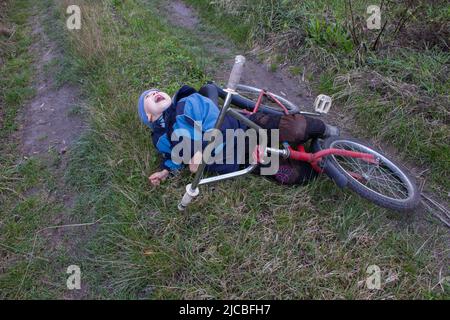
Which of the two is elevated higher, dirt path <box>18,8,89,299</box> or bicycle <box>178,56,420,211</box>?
bicycle <box>178,56,420,211</box>

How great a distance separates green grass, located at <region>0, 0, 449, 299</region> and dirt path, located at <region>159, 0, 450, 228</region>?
0.58m

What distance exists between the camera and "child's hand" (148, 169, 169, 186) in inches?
123

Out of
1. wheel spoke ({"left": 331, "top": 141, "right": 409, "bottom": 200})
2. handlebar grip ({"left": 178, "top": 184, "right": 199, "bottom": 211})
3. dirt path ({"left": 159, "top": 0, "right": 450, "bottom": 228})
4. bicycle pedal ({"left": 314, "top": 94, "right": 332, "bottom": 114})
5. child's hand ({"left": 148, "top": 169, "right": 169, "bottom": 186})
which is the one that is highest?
bicycle pedal ({"left": 314, "top": 94, "right": 332, "bottom": 114})

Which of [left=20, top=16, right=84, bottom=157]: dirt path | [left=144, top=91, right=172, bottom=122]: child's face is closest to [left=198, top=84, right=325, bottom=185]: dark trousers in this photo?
[left=144, top=91, right=172, bottom=122]: child's face

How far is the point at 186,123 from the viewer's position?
9.59ft

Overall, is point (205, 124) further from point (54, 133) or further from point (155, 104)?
point (54, 133)

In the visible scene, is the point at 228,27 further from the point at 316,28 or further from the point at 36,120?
the point at 36,120

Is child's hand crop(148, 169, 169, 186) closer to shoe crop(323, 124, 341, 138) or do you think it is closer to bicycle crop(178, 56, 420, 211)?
bicycle crop(178, 56, 420, 211)

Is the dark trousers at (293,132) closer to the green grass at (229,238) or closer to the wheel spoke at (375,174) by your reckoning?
the green grass at (229,238)

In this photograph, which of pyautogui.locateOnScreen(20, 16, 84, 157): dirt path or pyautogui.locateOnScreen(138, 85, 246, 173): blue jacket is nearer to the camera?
pyautogui.locateOnScreen(138, 85, 246, 173): blue jacket

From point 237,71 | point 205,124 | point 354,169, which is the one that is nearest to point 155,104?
point 205,124

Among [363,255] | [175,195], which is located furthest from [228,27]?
[363,255]

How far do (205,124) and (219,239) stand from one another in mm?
902

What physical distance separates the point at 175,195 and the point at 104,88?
1852 mm
